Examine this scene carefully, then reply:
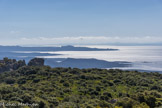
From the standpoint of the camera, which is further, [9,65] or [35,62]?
[35,62]

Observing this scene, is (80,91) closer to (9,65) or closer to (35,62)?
(35,62)

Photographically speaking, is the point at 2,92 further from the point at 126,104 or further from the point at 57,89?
the point at 126,104

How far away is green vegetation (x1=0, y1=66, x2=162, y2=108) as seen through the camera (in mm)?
12078

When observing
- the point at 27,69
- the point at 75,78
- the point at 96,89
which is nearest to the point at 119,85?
the point at 96,89

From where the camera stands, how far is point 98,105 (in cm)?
1188

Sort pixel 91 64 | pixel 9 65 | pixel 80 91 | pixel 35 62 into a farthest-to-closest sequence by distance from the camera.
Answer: pixel 91 64
pixel 35 62
pixel 9 65
pixel 80 91

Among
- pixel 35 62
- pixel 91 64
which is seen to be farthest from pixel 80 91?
pixel 91 64

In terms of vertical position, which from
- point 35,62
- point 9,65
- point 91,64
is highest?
point 35,62

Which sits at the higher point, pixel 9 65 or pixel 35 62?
pixel 35 62

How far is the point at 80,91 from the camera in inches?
713

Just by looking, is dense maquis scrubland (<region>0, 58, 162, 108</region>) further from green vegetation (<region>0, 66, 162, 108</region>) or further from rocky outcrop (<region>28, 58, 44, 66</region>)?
rocky outcrop (<region>28, 58, 44, 66</region>)

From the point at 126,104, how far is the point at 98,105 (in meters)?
1.66

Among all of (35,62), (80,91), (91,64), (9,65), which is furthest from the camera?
(91,64)

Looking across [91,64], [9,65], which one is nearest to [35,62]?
[9,65]
